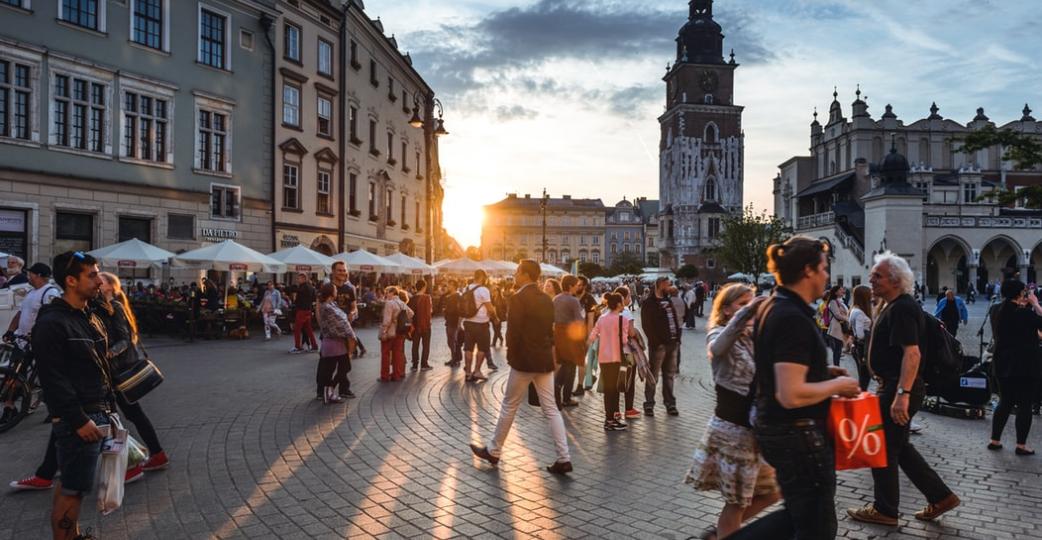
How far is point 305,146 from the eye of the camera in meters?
30.5

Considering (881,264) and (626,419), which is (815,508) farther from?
(626,419)

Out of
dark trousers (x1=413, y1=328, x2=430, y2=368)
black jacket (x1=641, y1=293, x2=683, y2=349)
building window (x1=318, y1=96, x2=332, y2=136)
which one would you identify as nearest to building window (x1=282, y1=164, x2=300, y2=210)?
building window (x1=318, y1=96, x2=332, y2=136)

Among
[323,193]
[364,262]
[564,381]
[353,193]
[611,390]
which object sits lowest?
[564,381]

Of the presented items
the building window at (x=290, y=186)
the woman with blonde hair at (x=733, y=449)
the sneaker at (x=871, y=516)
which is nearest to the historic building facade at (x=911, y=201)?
the building window at (x=290, y=186)

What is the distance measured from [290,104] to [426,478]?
87.6 feet

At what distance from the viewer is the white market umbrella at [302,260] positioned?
22156mm

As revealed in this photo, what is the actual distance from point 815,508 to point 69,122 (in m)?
24.6

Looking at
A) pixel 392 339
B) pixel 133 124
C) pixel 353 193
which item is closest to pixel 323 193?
pixel 353 193

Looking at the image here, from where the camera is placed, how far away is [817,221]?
2443 inches

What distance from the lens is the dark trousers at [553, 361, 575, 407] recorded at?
33.1 ft

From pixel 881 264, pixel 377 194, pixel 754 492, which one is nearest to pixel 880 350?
pixel 881 264

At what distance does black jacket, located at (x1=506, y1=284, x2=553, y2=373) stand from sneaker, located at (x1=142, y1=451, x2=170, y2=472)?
11.0 feet

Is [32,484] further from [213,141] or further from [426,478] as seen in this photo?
[213,141]

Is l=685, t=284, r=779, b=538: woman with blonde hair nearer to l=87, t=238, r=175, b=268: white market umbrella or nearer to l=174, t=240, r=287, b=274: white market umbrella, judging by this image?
l=174, t=240, r=287, b=274: white market umbrella
